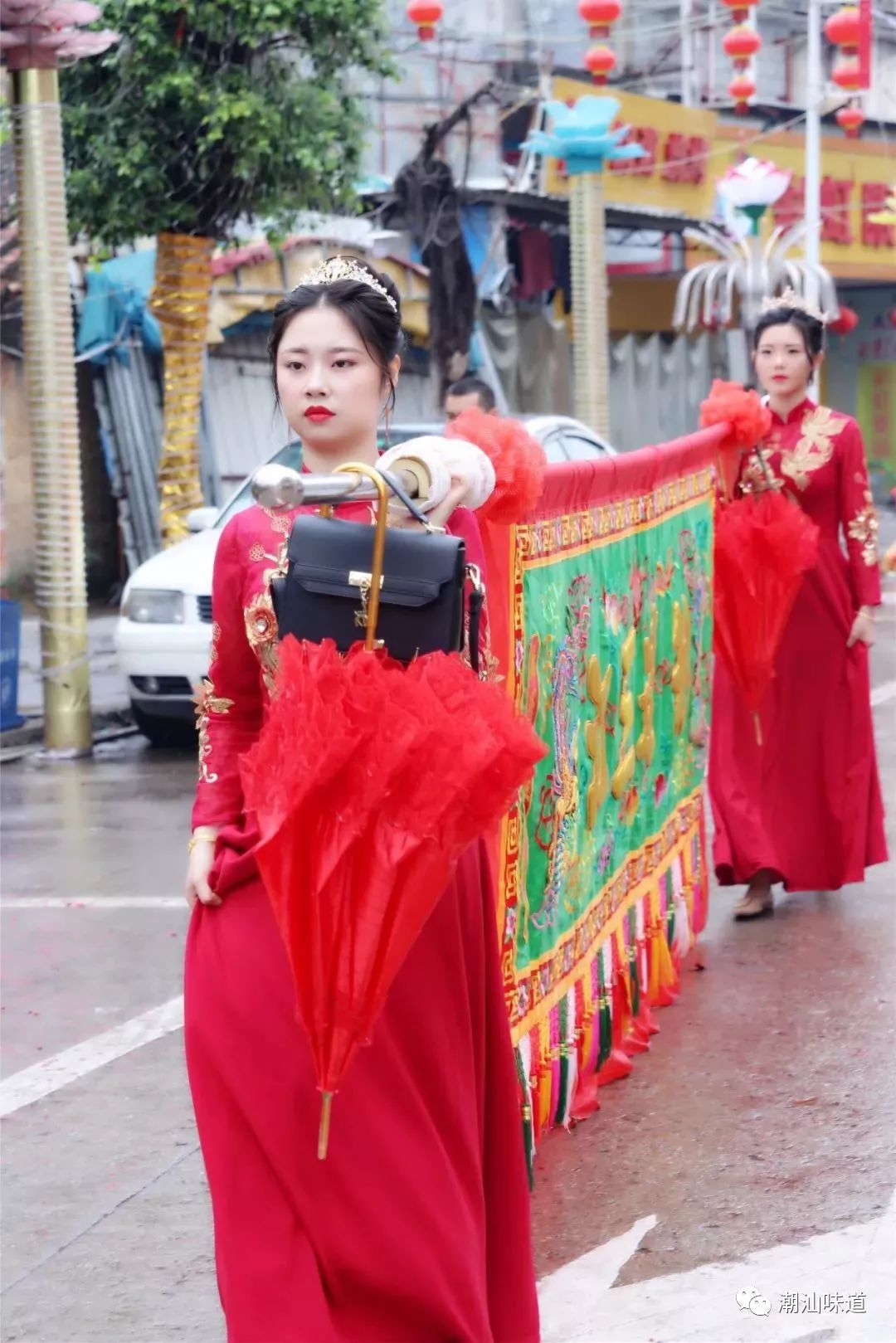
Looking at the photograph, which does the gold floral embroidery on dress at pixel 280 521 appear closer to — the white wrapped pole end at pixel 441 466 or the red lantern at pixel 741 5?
the white wrapped pole end at pixel 441 466

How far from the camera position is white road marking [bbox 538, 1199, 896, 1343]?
134 inches

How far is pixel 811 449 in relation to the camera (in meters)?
6.32

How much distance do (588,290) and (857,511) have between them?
43.4 feet

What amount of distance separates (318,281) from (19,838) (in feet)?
18.9

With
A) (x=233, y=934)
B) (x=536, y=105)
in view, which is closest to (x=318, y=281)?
(x=233, y=934)

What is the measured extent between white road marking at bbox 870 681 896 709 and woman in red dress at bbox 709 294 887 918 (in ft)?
14.2

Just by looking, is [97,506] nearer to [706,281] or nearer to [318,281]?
[706,281]

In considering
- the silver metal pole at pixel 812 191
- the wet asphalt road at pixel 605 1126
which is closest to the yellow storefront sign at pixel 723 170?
the silver metal pole at pixel 812 191

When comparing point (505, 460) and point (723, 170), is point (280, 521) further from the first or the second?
point (723, 170)

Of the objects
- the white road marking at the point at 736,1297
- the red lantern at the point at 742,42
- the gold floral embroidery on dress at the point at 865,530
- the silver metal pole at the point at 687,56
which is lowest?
the white road marking at the point at 736,1297

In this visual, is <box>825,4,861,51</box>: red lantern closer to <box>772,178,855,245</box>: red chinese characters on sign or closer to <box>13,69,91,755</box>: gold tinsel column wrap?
<box>772,178,855,245</box>: red chinese characters on sign

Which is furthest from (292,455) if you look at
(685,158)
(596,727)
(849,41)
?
(685,158)

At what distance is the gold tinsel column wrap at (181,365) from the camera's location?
14.2 metres

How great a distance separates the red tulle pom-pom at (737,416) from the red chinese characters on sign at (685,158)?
1913 cm
